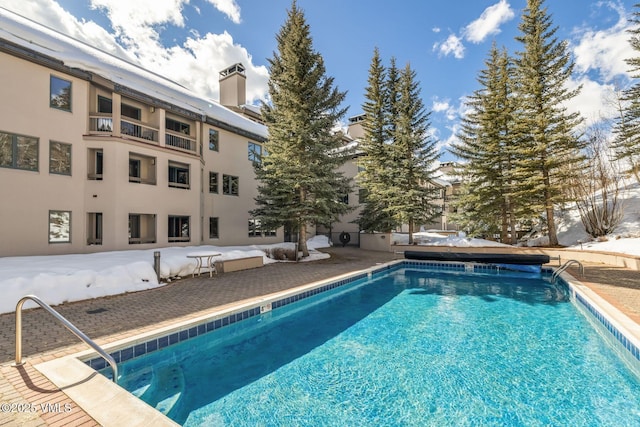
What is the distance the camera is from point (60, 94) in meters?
12.6

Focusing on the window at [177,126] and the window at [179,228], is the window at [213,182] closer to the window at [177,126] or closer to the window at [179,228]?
the window at [179,228]

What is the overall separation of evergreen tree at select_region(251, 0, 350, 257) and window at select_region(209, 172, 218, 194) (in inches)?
147

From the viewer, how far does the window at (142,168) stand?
15.0 meters

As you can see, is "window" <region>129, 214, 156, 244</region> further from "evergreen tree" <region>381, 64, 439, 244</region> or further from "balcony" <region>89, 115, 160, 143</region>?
"evergreen tree" <region>381, 64, 439, 244</region>

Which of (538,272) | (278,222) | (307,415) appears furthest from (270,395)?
(538,272)

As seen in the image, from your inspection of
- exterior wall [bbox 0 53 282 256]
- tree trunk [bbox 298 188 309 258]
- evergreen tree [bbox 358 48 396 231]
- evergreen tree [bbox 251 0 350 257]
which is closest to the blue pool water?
tree trunk [bbox 298 188 309 258]

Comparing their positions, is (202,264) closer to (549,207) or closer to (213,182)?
(213,182)

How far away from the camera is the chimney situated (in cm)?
2653

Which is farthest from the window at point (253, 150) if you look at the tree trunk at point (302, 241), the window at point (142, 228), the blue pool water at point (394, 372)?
the blue pool water at point (394, 372)

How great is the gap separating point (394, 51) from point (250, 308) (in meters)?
22.6

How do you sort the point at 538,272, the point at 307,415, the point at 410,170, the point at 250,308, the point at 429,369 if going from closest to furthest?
the point at 307,415 < the point at 429,369 < the point at 250,308 < the point at 538,272 < the point at 410,170

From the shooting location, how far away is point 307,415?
3855mm

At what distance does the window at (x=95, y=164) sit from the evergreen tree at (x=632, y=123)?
30.6 metres

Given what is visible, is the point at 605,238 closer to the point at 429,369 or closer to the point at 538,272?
the point at 538,272
